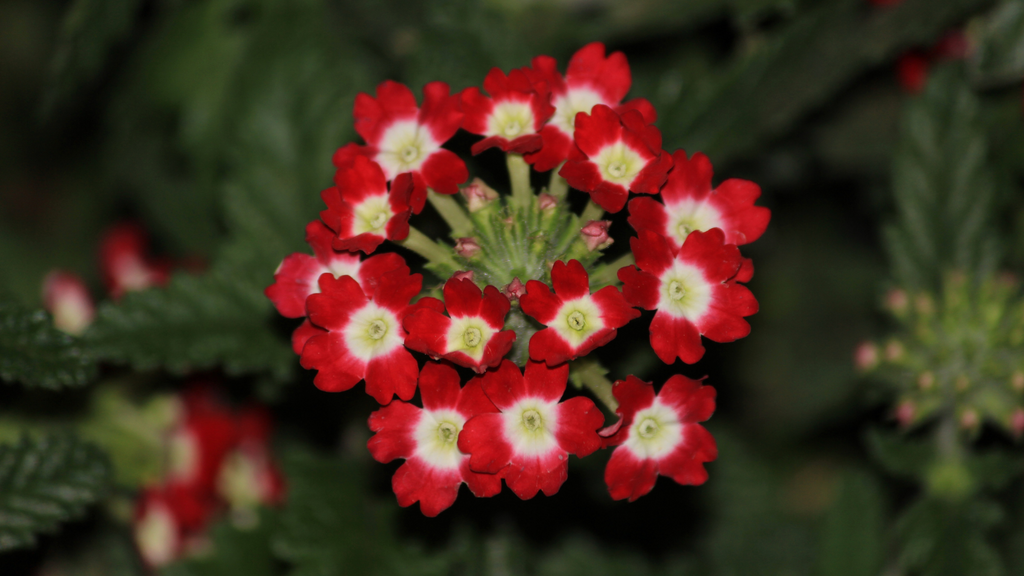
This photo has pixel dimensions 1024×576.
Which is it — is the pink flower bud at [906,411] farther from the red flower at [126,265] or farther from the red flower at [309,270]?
the red flower at [126,265]

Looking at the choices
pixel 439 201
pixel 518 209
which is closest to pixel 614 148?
pixel 518 209

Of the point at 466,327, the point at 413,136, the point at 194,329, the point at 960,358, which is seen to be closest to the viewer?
the point at 466,327

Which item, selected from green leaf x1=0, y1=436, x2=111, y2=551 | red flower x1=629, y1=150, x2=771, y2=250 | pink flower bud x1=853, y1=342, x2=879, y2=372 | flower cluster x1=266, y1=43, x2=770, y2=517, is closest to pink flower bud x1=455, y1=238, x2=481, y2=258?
flower cluster x1=266, y1=43, x2=770, y2=517

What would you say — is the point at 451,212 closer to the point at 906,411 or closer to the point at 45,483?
the point at 45,483

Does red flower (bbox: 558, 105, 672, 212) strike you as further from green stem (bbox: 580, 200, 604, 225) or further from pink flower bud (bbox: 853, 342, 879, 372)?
pink flower bud (bbox: 853, 342, 879, 372)

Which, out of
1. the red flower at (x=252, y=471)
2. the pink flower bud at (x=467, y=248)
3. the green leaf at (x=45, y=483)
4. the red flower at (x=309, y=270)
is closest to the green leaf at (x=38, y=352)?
the green leaf at (x=45, y=483)

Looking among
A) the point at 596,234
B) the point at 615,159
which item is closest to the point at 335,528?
the point at 596,234
